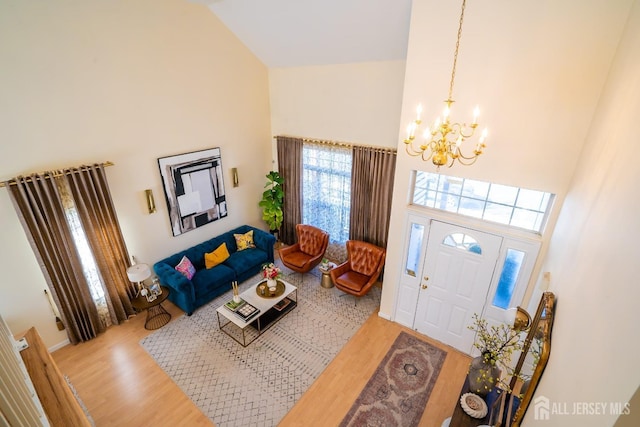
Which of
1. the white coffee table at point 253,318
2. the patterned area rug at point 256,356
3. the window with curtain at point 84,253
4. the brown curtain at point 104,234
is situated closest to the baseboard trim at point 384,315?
the patterned area rug at point 256,356

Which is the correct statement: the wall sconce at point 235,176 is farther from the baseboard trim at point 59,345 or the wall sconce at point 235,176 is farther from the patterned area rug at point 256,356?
the baseboard trim at point 59,345

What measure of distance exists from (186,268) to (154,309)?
3.05 ft

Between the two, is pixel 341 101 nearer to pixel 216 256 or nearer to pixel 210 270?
pixel 216 256

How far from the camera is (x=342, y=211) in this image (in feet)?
21.2

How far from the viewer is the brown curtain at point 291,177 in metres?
6.68

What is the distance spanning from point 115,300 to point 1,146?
266 centimetres

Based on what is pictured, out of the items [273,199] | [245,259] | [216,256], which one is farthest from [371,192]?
[216,256]

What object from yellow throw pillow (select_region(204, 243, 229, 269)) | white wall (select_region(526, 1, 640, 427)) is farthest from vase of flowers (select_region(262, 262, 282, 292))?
white wall (select_region(526, 1, 640, 427))

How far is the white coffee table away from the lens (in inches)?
189

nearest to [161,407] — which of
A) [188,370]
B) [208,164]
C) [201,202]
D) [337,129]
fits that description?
[188,370]

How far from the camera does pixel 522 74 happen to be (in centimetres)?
318

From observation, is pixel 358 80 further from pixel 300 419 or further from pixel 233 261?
pixel 300 419

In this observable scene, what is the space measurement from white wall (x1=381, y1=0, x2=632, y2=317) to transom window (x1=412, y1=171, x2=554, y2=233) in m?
0.26

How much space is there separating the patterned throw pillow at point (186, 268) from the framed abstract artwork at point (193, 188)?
580 mm
